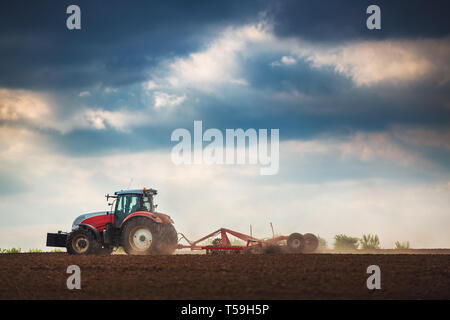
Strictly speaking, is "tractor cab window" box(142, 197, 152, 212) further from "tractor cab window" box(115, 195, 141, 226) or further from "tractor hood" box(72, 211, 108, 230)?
"tractor hood" box(72, 211, 108, 230)

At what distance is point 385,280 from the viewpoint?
1560 centimetres

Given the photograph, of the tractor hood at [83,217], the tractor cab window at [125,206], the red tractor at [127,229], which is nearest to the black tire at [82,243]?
the red tractor at [127,229]

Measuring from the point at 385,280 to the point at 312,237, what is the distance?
9.23m

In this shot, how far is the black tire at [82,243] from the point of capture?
23.1 meters

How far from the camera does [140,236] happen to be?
22453mm

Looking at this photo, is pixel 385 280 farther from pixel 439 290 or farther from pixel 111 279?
pixel 111 279

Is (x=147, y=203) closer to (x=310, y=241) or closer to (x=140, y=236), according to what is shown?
(x=140, y=236)

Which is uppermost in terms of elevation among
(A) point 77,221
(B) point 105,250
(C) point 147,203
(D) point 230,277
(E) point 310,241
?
(C) point 147,203

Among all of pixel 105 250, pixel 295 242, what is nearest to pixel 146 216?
pixel 105 250

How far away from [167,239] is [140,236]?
1237 millimetres

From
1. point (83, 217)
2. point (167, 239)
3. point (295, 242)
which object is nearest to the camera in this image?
point (167, 239)

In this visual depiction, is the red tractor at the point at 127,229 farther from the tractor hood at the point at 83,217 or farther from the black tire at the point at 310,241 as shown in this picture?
the black tire at the point at 310,241

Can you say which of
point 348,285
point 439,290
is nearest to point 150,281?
point 348,285

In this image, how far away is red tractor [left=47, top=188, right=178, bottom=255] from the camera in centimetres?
2227
